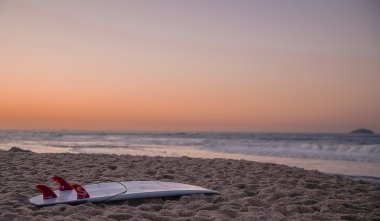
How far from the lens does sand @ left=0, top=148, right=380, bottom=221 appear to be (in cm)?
328

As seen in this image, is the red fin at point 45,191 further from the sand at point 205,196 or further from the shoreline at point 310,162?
the shoreline at point 310,162

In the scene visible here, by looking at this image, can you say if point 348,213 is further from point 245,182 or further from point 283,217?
point 245,182

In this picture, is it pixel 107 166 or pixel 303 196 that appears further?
pixel 107 166

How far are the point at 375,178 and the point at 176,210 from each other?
18.8 ft

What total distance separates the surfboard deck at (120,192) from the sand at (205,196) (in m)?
0.07

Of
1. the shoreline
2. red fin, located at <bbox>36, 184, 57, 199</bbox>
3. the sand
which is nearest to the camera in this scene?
the sand

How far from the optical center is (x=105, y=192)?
3859mm

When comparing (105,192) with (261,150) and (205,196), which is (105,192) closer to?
(205,196)

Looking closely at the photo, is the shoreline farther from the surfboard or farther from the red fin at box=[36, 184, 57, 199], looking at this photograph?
the red fin at box=[36, 184, 57, 199]

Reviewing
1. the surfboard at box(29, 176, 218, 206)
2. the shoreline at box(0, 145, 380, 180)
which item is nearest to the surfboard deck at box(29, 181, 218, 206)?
the surfboard at box(29, 176, 218, 206)

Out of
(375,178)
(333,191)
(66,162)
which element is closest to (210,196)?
(333,191)

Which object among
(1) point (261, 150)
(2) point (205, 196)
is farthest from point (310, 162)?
(2) point (205, 196)

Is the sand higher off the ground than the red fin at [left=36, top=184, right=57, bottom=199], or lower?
lower

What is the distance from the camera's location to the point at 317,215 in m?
3.38
